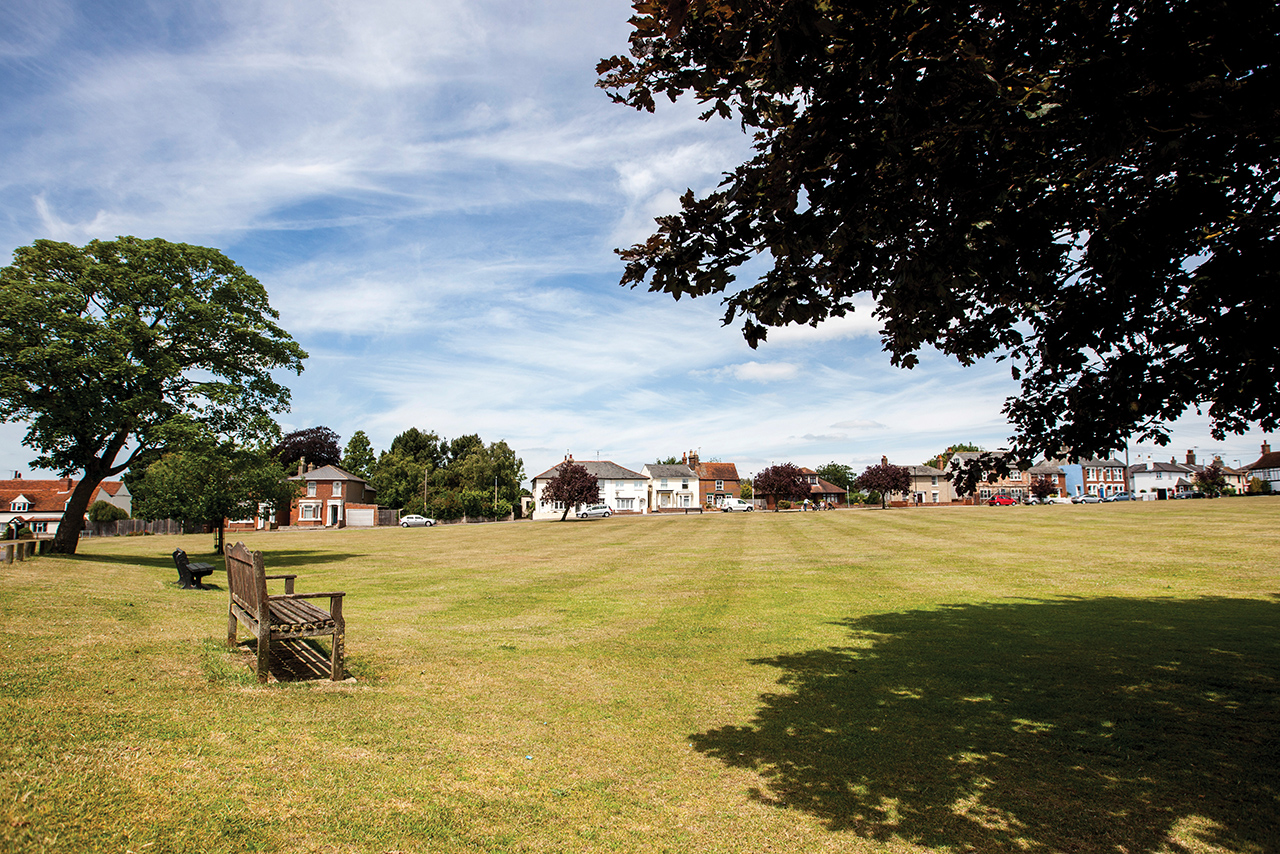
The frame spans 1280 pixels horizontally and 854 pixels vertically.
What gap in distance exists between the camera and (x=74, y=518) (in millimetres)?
24281

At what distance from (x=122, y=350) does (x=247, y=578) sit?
1918cm

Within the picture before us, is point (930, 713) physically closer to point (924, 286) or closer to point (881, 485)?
point (924, 286)

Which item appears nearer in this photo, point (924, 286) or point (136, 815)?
point (136, 815)

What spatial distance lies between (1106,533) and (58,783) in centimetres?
3995

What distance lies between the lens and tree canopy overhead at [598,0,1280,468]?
15.6 ft

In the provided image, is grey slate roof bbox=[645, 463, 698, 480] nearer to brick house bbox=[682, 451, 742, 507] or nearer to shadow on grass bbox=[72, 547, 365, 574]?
brick house bbox=[682, 451, 742, 507]

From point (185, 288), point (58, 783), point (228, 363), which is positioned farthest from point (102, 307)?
point (58, 783)

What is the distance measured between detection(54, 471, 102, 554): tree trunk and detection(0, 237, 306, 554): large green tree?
0.15 feet

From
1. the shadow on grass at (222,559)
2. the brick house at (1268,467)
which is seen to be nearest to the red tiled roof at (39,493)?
the shadow on grass at (222,559)

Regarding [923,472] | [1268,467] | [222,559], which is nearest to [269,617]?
[222,559]

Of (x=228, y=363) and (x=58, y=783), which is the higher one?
(x=228, y=363)

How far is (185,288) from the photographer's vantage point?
24812 mm

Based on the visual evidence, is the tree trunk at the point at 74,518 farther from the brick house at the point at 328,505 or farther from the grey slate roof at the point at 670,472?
the grey slate roof at the point at 670,472

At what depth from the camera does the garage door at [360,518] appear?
258 ft
